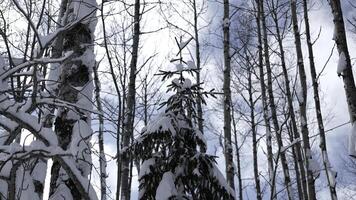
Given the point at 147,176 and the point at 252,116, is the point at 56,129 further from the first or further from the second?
the point at 252,116

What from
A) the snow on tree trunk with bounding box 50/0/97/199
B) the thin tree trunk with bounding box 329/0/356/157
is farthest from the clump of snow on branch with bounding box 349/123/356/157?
the snow on tree trunk with bounding box 50/0/97/199

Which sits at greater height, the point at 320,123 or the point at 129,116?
the point at 320,123

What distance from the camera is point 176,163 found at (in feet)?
12.9

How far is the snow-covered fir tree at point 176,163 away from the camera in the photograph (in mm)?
3801

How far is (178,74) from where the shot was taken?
4.50 metres

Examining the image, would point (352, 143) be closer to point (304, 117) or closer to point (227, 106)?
point (227, 106)

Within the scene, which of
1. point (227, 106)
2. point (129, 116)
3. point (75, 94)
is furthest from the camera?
point (227, 106)

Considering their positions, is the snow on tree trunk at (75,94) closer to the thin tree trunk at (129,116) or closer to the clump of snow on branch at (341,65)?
the thin tree trunk at (129,116)

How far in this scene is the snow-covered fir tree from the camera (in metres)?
3.80

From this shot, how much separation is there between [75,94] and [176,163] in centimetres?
123

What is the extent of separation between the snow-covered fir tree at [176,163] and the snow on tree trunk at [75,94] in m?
0.71

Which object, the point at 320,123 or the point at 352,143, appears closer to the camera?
the point at 352,143

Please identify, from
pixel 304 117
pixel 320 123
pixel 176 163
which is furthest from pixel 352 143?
pixel 320 123

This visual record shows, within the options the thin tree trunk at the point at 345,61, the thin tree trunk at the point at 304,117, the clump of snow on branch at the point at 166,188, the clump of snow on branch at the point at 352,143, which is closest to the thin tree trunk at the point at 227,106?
the thin tree trunk at the point at 304,117
